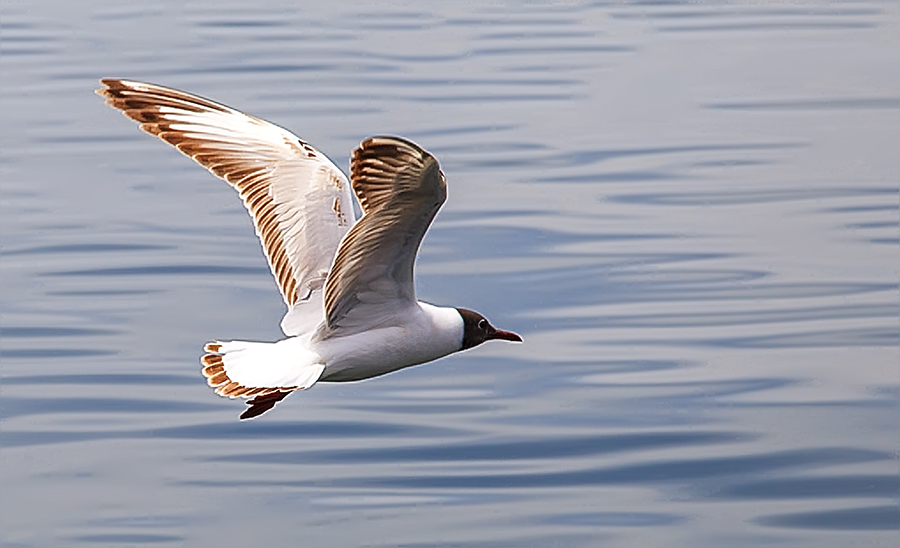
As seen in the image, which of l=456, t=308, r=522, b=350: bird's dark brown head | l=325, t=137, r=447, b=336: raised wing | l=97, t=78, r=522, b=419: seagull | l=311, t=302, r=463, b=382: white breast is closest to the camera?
l=325, t=137, r=447, b=336: raised wing

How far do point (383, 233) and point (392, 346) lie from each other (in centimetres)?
60

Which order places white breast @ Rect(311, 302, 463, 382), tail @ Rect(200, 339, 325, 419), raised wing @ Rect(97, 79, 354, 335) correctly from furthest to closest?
raised wing @ Rect(97, 79, 354, 335), white breast @ Rect(311, 302, 463, 382), tail @ Rect(200, 339, 325, 419)

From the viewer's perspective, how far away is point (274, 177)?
7.92 metres

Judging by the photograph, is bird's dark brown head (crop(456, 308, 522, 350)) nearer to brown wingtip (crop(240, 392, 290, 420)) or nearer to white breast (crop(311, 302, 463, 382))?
white breast (crop(311, 302, 463, 382))


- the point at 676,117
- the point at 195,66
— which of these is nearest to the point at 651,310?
the point at 676,117

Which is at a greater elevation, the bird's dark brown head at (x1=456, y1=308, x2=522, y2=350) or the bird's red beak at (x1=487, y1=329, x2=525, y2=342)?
the bird's dark brown head at (x1=456, y1=308, x2=522, y2=350)

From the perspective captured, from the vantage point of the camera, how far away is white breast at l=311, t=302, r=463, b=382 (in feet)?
22.3

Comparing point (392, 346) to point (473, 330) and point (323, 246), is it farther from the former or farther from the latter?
point (323, 246)

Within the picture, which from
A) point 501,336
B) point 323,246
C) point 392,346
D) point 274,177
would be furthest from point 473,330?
point 274,177

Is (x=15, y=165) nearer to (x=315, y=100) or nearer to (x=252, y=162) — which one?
(x=315, y=100)

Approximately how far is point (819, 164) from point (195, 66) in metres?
7.08

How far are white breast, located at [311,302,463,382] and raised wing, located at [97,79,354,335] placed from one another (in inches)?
19.8

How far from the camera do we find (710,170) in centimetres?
1455

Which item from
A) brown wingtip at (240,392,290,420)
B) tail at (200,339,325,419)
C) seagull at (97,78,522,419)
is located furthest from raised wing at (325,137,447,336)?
brown wingtip at (240,392,290,420)
